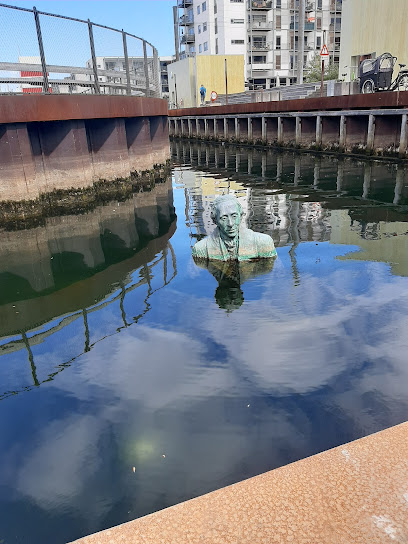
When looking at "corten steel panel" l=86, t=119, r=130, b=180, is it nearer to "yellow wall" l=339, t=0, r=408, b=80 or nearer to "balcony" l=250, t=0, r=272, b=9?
"yellow wall" l=339, t=0, r=408, b=80

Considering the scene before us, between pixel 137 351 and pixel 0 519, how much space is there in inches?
90.5

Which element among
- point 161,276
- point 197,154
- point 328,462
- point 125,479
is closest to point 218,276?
point 161,276

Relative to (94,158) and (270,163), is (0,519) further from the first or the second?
(270,163)

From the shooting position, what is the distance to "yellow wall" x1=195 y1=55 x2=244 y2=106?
161 ft

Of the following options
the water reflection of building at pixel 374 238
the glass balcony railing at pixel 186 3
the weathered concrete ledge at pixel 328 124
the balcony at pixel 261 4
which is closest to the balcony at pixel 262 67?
the balcony at pixel 261 4

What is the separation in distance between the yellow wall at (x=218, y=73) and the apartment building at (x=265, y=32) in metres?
11.8

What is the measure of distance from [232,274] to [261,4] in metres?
67.4

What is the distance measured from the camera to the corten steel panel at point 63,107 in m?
10.6

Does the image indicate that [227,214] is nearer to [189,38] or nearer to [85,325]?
[85,325]

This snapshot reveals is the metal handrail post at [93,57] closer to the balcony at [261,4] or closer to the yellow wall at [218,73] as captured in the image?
the yellow wall at [218,73]

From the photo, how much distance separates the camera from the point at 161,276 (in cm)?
757

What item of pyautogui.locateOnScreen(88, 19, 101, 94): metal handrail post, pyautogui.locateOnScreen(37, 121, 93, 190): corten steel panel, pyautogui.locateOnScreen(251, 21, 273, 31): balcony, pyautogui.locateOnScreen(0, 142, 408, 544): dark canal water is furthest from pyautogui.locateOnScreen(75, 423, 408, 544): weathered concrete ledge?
pyautogui.locateOnScreen(251, 21, 273, 31): balcony

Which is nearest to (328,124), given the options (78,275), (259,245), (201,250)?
(259,245)

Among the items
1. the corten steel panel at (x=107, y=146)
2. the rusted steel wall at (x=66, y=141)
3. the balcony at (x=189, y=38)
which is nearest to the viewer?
the rusted steel wall at (x=66, y=141)
